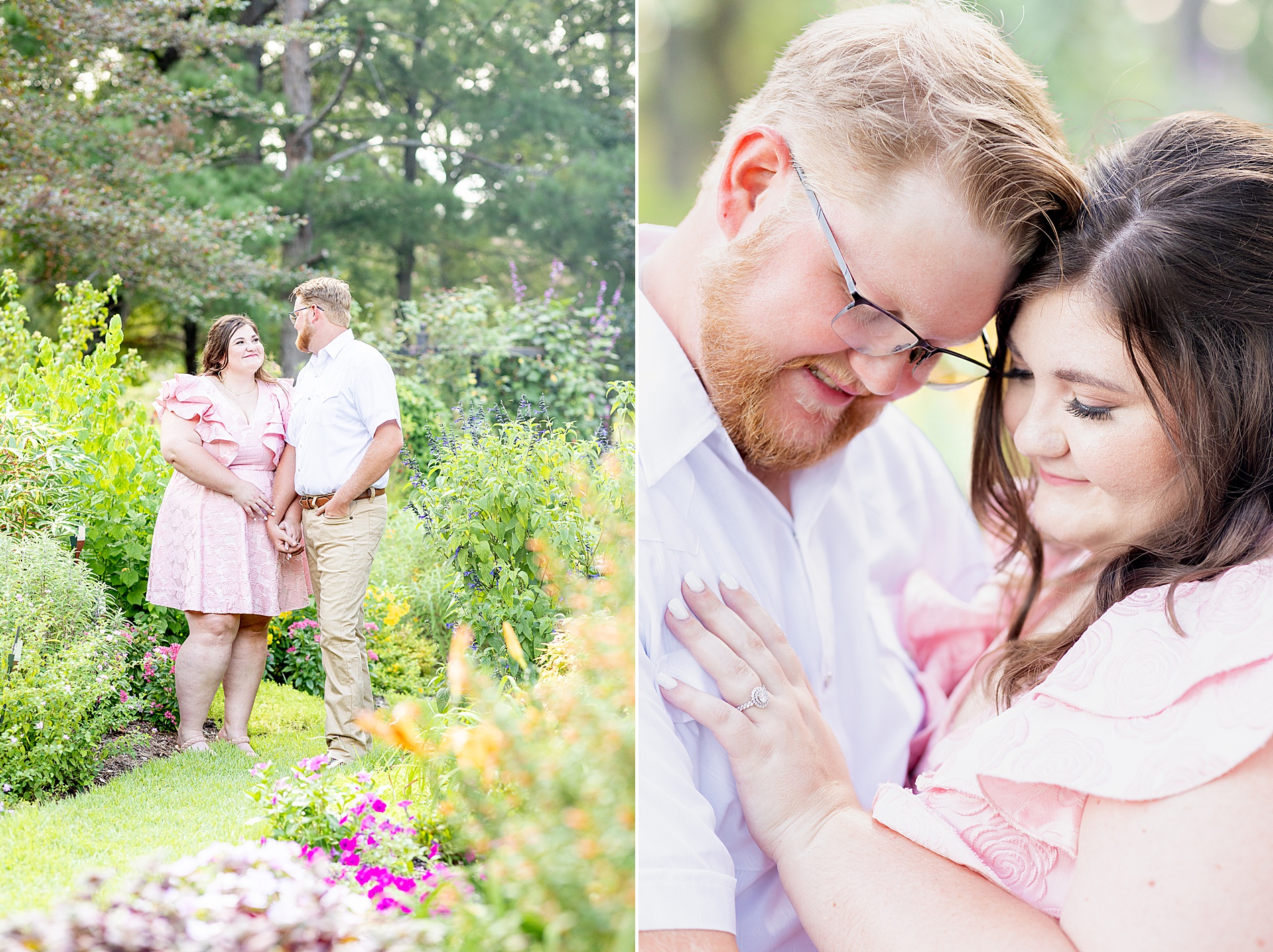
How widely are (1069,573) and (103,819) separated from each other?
1.99 metres

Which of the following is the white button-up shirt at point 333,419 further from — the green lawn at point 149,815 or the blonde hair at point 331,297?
the green lawn at point 149,815

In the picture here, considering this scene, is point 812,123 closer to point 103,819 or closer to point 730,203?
point 730,203

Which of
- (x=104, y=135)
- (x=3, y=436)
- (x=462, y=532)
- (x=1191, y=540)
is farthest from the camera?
(x=104, y=135)

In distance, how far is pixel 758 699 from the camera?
1.35 meters

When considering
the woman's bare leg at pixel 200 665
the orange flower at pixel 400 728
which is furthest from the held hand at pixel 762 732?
the woman's bare leg at pixel 200 665

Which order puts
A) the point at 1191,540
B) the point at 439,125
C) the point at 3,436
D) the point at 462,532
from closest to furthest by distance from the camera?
the point at 1191,540, the point at 462,532, the point at 3,436, the point at 439,125

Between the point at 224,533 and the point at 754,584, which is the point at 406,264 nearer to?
the point at 224,533

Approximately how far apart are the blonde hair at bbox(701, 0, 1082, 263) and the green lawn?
4.71 ft

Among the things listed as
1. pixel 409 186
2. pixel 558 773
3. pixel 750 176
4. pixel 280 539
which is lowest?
pixel 558 773

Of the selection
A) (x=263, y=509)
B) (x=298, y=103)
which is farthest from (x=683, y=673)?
(x=298, y=103)

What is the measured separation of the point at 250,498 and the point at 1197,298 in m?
1.79

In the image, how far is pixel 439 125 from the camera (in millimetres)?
2727

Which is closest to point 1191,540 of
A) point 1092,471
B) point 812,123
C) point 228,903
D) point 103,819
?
point 1092,471

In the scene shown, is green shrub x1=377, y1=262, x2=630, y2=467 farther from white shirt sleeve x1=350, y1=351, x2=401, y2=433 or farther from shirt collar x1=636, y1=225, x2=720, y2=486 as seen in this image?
shirt collar x1=636, y1=225, x2=720, y2=486
